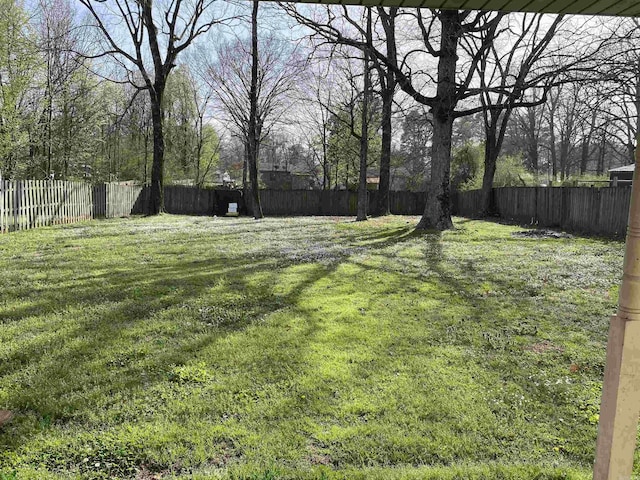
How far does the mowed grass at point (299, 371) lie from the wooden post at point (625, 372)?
58cm

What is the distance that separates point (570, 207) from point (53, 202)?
1716 cm

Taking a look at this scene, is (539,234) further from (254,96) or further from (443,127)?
(254,96)

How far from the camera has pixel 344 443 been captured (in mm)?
2488

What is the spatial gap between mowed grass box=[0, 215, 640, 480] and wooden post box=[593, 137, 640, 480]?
583mm

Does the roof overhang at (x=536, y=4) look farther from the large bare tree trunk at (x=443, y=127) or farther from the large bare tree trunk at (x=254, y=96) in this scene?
the large bare tree trunk at (x=254, y=96)

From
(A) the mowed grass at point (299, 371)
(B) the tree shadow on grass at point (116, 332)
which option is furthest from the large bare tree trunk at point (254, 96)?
(B) the tree shadow on grass at point (116, 332)

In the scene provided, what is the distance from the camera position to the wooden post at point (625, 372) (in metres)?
1.70

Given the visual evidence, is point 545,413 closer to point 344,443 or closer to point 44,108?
point 344,443

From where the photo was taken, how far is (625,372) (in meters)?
1.72

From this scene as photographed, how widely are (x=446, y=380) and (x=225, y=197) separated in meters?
23.3

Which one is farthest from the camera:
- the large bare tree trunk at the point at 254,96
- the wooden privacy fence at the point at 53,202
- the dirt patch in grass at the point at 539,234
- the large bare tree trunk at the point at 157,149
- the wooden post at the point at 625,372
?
the large bare tree trunk at the point at 157,149

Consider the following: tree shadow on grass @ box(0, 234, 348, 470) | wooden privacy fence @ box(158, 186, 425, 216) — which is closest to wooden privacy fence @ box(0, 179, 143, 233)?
wooden privacy fence @ box(158, 186, 425, 216)

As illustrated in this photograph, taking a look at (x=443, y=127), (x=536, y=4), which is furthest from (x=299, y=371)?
(x=443, y=127)

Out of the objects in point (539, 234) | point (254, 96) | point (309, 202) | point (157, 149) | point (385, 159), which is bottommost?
point (539, 234)
